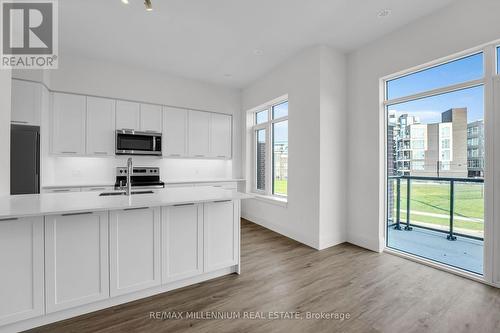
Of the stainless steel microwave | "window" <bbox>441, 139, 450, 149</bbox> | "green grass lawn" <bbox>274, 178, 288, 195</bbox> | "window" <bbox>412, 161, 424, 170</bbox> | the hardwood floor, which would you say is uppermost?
the stainless steel microwave

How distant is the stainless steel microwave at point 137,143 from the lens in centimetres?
418

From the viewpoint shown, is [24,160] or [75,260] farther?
[24,160]

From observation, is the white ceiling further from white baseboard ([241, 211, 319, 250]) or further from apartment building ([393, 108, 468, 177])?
white baseboard ([241, 211, 319, 250])

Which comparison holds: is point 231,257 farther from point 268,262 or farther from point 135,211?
point 135,211

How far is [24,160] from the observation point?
3145 millimetres

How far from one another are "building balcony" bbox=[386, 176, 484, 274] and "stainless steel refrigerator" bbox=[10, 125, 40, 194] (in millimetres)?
5157

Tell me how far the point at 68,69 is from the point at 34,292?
3.75 meters

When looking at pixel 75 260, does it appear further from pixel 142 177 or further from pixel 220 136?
pixel 220 136

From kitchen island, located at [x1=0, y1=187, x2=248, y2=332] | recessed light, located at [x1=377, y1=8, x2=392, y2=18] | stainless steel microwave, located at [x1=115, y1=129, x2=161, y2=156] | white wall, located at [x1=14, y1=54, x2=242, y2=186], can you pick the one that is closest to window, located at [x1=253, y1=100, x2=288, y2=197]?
white wall, located at [x1=14, y1=54, x2=242, y2=186]

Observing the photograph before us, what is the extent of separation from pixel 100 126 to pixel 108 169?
855 mm

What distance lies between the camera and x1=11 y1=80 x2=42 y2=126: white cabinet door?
3.21m

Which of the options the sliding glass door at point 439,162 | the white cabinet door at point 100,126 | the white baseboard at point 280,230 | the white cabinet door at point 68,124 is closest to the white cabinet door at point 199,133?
the white cabinet door at point 100,126

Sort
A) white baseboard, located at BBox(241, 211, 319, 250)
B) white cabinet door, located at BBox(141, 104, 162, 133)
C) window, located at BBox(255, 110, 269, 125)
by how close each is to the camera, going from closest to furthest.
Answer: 1. white baseboard, located at BBox(241, 211, 319, 250)
2. white cabinet door, located at BBox(141, 104, 162, 133)
3. window, located at BBox(255, 110, 269, 125)

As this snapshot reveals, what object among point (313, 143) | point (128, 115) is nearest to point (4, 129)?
point (128, 115)
